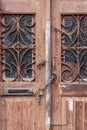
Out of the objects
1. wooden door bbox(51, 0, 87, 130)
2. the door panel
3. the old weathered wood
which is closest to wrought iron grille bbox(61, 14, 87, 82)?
wooden door bbox(51, 0, 87, 130)

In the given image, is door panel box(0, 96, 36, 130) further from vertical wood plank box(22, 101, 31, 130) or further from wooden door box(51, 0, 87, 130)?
wooden door box(51, 0, 87, 130)

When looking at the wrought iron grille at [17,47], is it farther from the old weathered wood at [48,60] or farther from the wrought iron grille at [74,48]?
the wrought iron grille at [74,48]

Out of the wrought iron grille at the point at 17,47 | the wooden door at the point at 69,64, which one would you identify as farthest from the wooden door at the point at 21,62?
the wooden door at the point at 69,64

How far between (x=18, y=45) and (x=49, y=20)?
34 centimetres

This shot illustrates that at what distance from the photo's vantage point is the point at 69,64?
17.6 feet

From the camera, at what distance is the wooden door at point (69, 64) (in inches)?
210

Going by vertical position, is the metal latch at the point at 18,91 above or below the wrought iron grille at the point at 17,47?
below

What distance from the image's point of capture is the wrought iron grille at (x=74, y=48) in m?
5.37

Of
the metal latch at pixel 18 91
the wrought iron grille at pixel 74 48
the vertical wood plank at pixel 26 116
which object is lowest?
the vertical wood plank at pixel 26 116

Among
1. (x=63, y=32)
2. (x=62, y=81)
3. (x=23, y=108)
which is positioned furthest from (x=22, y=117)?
(x=63, y=32)

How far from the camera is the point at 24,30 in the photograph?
5.39m

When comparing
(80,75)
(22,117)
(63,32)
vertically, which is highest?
(63,32)

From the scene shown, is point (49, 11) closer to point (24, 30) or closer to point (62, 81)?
point (24, 30)

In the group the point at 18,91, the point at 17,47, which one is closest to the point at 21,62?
the point at 17,47
